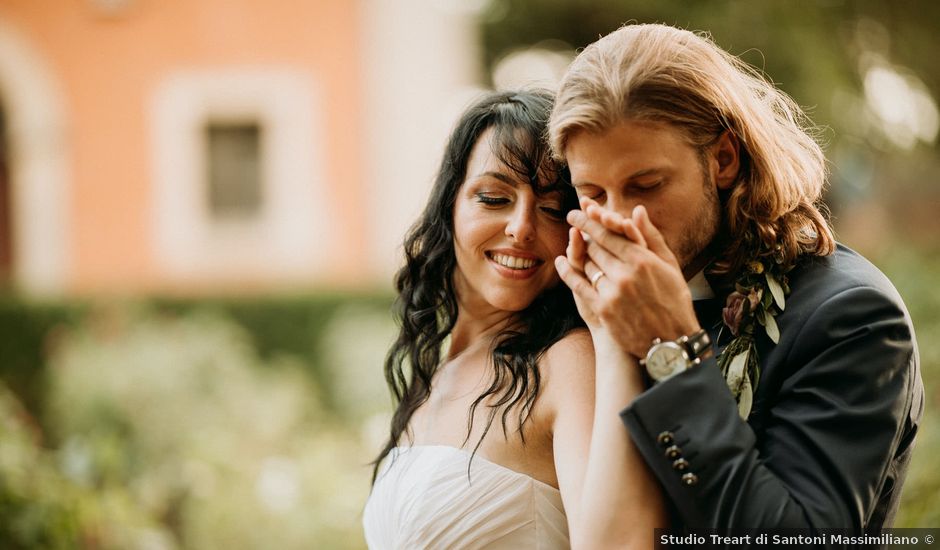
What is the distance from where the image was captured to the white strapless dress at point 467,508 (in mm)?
2529

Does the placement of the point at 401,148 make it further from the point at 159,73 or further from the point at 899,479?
the point at 899,479

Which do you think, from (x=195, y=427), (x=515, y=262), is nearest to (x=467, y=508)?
(x=515, y=262)

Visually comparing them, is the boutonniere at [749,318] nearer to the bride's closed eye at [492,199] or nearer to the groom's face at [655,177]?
the groom's face at [655,177]

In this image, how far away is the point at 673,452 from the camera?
208 centimetres

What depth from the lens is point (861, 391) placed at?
2.04m

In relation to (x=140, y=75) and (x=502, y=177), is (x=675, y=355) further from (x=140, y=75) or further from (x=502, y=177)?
(x=140, y=75)

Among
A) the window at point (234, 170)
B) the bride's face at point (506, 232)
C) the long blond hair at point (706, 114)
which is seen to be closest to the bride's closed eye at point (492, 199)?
the bride's face at point (506, 232)

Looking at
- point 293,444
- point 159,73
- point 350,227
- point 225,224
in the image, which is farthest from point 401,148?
point 293,444

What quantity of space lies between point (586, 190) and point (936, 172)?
61.7 ft

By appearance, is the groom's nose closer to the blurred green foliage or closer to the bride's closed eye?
the bride's closed eye

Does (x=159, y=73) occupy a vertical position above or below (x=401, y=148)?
above

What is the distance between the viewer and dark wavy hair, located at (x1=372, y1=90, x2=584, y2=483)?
269 cm

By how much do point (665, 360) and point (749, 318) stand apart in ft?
0.88

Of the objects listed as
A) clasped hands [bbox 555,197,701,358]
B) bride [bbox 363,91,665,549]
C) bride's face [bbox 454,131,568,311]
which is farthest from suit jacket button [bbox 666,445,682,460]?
bride's face [bbox 454,131,568,311]
